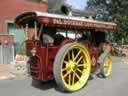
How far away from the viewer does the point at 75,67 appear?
863cm

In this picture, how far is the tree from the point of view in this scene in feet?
72.6

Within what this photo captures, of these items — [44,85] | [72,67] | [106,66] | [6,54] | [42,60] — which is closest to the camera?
[42,60]

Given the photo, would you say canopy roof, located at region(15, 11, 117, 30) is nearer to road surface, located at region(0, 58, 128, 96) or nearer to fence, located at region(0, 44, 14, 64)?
road surface, located at region(0, 58, 128, 96)

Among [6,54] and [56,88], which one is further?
[6,54]

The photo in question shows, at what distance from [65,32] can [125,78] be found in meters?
3.01

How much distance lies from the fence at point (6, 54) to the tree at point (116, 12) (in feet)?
28.8

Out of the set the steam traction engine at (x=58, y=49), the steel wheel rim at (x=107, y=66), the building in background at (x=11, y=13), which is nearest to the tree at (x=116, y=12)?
the building in background at (x=11, y=13)

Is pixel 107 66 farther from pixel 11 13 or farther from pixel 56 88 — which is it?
pixel 11 13

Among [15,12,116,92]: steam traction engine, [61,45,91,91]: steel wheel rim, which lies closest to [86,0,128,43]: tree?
[15,12,116,92]: steam traction engine

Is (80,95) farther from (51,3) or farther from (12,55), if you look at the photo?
(51,3)

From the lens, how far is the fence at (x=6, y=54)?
13.8 metres

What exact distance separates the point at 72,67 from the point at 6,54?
20.1 feet

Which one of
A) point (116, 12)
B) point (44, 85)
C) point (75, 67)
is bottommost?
point (44, 85)

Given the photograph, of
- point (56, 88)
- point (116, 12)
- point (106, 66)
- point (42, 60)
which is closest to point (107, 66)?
point (106, 66)
